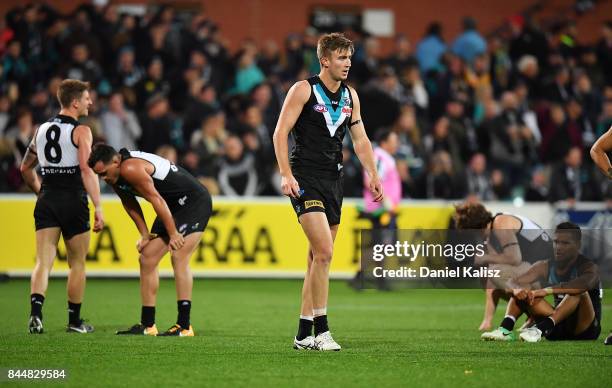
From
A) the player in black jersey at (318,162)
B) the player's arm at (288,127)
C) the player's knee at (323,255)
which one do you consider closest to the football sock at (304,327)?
the player in black jersey at (318,162)

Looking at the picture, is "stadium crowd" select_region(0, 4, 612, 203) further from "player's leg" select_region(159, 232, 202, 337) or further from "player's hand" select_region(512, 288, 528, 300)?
"player's hand" select_region(512, 288, 528, 300)

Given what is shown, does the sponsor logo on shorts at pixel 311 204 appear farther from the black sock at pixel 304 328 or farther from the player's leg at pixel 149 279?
the player's leg at pixel 149 279

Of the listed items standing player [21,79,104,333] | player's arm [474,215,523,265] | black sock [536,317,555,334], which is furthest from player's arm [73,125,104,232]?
black sock [536,317,555,334]

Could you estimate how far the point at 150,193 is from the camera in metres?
10.4

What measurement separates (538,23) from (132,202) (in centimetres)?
1863

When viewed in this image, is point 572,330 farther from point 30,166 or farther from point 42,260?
point 30,166

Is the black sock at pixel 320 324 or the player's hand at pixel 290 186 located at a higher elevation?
the player's hand at pixel 290 186

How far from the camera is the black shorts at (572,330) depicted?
34.6ft

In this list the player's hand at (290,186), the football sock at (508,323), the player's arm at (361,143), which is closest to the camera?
the player's hand at (290,186)

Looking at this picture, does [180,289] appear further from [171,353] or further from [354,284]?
[354,284]

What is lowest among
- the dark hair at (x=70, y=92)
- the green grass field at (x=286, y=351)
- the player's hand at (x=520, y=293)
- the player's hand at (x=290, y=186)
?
the green grass field at (x=286, y=351)

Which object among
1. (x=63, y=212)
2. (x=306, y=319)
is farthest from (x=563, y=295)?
(x=63, y=212)

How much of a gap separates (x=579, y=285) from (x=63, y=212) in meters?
5.05

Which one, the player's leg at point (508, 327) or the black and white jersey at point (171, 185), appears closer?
the player's leg at point (508, 327)
